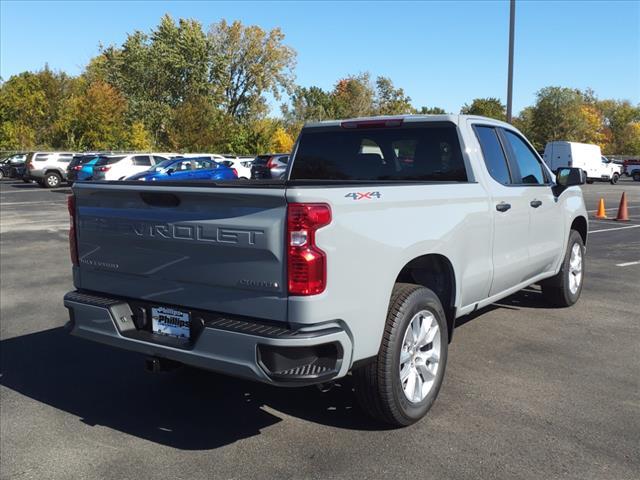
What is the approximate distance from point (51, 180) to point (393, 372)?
32755 millimetres

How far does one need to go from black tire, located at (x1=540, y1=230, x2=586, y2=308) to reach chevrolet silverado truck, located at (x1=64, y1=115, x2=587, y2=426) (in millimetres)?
1731

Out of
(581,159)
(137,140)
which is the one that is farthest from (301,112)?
(581,159)

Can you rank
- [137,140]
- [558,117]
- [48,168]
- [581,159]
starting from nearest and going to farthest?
[48,168] → [581,159] → [137,140] → [558,117]

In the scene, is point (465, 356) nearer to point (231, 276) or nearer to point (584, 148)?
point (231, 276)

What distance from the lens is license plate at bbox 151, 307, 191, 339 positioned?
11.4 ft

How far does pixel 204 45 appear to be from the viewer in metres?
58.8

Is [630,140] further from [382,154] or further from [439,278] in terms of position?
[439,278]

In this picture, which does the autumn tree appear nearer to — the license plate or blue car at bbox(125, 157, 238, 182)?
blue car at bbox(125, 157, 238, 182)

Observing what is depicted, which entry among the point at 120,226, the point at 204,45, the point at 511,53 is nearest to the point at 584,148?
the point at 511,53

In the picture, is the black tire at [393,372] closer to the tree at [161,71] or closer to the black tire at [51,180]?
the black tire at [51,180]

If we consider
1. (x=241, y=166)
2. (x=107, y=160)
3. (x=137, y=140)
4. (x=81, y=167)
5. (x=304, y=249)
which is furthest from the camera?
(x=137, y=140)

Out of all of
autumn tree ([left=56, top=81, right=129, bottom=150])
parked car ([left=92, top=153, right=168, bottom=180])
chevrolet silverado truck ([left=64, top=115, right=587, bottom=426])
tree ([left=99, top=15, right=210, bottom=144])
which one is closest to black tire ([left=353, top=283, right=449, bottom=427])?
chevrolet silverado truck ([left=64, top=115, right=587, bottom=426])

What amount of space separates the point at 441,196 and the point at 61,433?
9.32ft

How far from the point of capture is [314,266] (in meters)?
3.05
